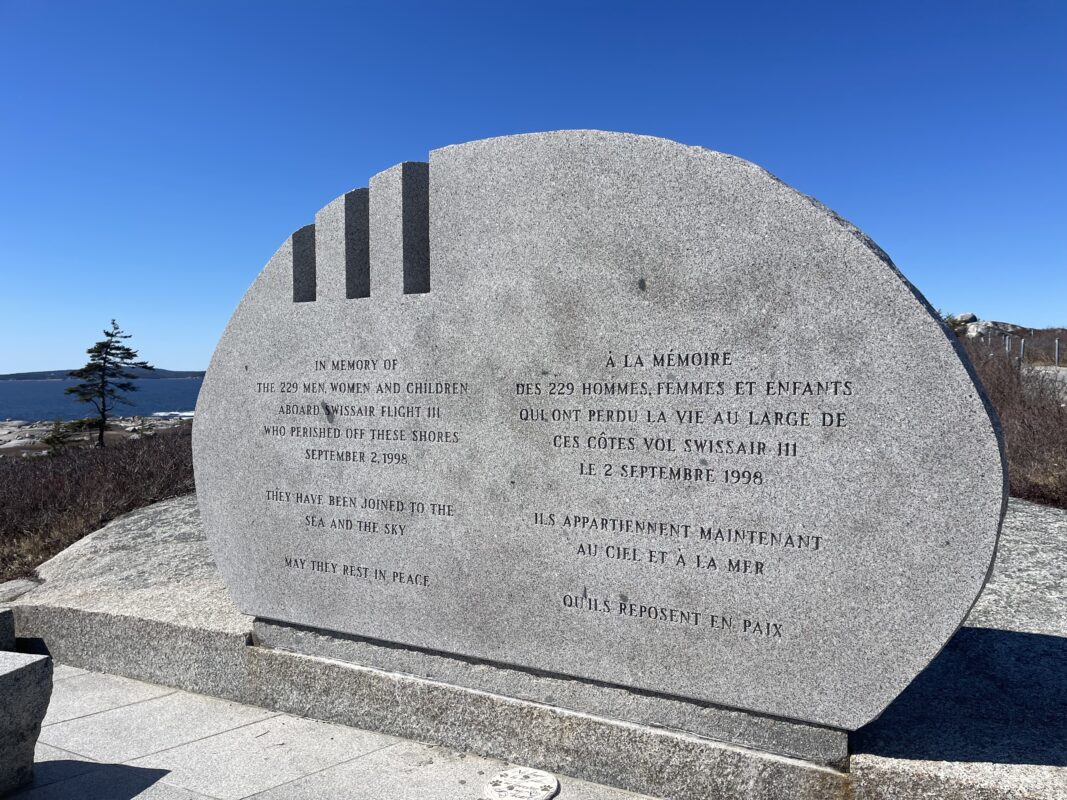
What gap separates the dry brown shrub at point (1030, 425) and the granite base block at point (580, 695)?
4.08 m

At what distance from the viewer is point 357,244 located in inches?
181

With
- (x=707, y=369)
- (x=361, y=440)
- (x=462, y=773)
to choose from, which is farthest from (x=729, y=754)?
(x=361, y=440)

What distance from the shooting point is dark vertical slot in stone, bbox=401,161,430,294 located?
425cm

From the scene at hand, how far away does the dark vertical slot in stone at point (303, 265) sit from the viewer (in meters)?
4.74

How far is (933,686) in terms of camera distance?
3.94 metres

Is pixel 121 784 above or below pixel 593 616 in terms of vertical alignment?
below

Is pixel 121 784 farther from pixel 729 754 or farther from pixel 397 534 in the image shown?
pixel 729 754

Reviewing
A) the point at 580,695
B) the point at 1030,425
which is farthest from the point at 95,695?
the point at 1030,425

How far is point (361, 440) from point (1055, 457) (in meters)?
8.44

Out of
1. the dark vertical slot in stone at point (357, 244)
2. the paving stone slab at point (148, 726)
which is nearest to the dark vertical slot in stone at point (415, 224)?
the dark vertical slot in stone at point (357, 244)

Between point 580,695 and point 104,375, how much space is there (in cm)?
2683

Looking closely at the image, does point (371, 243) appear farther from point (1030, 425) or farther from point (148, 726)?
point (1030, 425)

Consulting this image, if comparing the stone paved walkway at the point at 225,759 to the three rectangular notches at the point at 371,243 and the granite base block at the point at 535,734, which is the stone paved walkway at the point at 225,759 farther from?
the three rectangular notches at the point at 371,243

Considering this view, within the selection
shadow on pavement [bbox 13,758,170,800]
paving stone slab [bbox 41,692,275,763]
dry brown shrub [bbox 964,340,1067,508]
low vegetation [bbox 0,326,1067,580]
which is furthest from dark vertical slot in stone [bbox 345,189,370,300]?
low vegetation [bbox 0,326,1067,580]
